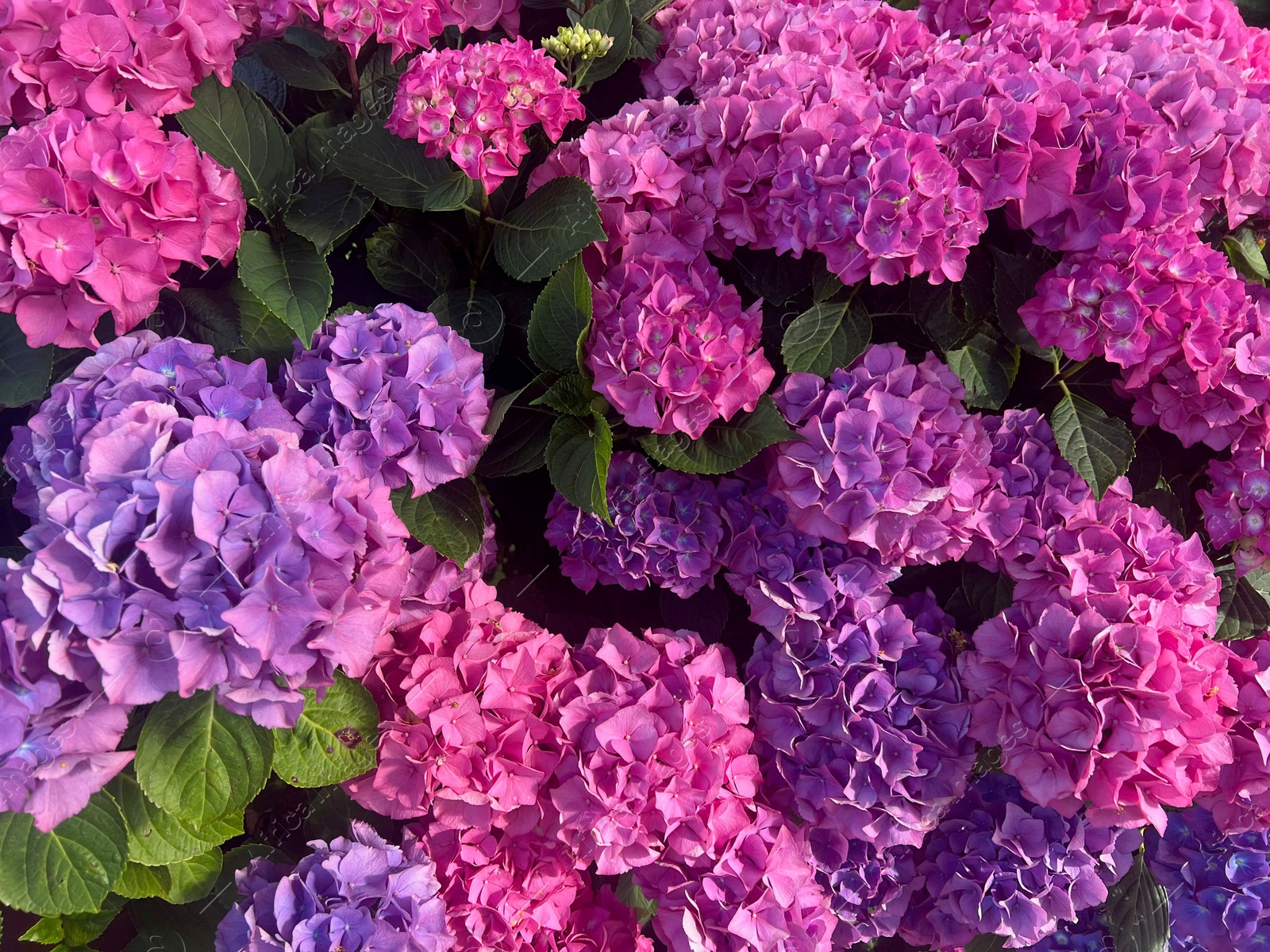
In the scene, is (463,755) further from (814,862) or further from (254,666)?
(814,862)

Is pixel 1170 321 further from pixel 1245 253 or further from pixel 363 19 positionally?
pixel 363 19

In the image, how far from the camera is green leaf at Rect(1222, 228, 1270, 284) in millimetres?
1094

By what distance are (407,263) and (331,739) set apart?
0.61m

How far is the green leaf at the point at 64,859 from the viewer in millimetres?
795

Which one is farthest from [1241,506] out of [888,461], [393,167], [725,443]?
[393,167]

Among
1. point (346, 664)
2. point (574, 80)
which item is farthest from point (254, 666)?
point (574, 80)

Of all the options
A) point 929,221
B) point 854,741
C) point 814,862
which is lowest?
point 814,862

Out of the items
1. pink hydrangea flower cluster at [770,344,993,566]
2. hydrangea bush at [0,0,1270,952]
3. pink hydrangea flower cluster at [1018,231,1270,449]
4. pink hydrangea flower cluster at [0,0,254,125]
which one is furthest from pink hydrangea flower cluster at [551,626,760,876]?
pink hydrangea flower cluster at [0,0,254,125]

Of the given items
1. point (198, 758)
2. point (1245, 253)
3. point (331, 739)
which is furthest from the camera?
point (1245, 253)

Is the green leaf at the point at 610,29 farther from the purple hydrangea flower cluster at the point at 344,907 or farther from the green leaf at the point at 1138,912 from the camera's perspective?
the green leaf at the point at 1138,912

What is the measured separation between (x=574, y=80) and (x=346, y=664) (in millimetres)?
872

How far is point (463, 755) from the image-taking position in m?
0.89

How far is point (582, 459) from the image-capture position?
3.16ft

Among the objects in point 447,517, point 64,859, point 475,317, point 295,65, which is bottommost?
point 64,859
